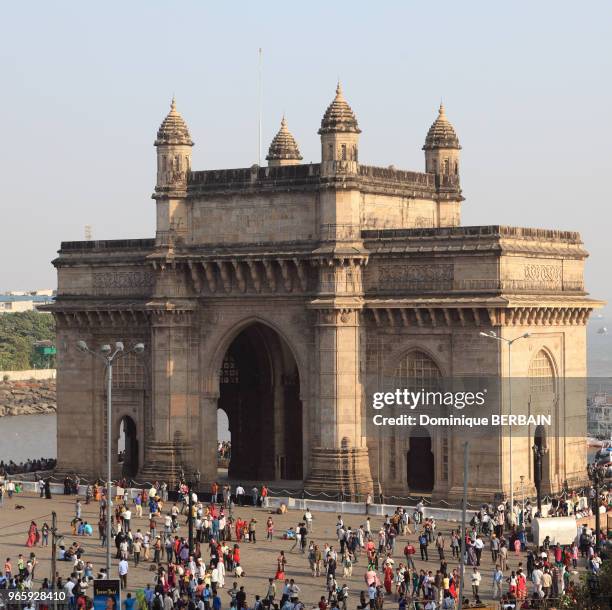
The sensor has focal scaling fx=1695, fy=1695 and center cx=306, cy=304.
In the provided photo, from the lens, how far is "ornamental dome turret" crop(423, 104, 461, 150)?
242 ft

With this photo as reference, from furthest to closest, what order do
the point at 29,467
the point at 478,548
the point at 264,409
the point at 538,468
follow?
the point at 29,467, the point at 264,409, the point at 538,468, the point at 478,548

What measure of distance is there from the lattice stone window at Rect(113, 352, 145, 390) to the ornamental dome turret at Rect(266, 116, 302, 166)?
1287 cm

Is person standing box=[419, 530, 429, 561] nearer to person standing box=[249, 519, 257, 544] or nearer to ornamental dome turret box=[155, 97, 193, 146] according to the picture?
person standing box=[249, 519, 257, 544]

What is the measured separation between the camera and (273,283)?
67938 millimetres

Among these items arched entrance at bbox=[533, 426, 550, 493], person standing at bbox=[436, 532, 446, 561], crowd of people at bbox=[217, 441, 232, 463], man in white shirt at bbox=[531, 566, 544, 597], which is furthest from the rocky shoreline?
man in white shirt at bbox=[531, 566, 544, 597]

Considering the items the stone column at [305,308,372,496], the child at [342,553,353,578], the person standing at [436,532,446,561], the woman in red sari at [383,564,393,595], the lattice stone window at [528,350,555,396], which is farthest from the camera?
the lattice stone window at [528,350,555,396]

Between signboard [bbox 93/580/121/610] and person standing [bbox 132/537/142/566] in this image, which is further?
person standing [bbox 132/537/142/566]

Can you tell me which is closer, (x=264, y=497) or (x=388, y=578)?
(x=388, y=578)

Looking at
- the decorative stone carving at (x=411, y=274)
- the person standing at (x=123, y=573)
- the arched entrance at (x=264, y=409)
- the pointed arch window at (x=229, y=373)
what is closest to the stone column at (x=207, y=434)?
the arched entrance at (x=264, y=409)

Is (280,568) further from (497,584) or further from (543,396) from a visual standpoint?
(543,396)

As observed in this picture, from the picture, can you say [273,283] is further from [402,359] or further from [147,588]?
[147,588]

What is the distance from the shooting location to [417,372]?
65.2m

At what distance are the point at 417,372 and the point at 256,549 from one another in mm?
11667

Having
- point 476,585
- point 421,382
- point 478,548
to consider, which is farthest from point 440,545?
point 421,382
